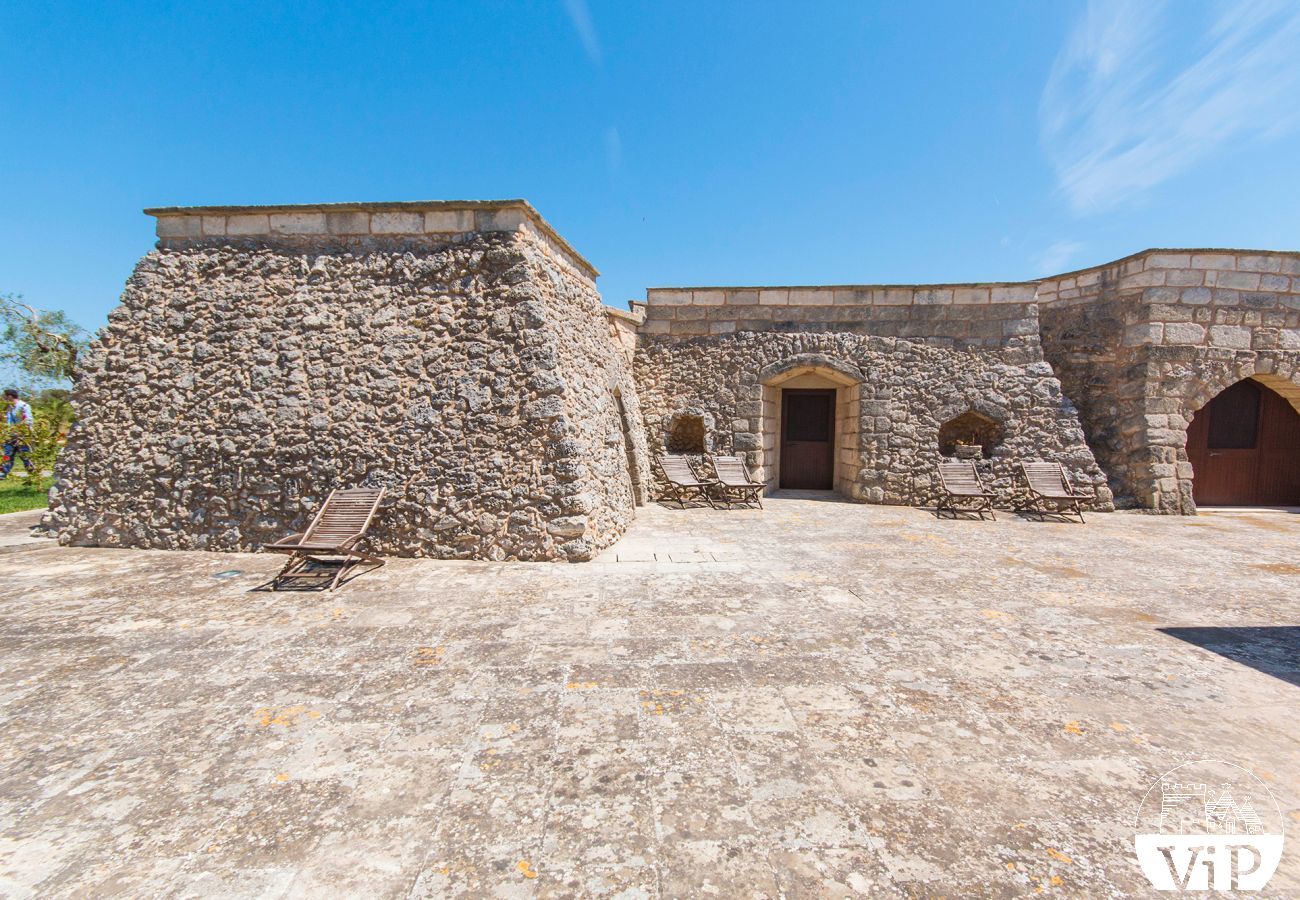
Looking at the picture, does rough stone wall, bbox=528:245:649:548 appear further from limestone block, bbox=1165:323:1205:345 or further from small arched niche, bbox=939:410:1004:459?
limestone block, bbox=1165:323:1205:345

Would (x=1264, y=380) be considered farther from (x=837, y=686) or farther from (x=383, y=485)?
(x=383, y=485)

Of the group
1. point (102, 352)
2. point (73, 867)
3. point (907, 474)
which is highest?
point (102, 352)

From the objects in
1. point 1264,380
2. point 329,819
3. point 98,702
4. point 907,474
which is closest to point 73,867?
point 329,819

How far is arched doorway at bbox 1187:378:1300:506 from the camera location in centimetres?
983

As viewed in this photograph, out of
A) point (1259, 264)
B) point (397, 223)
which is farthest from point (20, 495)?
point (1259, 264)

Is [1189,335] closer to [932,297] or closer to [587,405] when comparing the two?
[932,297]

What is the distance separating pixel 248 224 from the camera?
670 cm

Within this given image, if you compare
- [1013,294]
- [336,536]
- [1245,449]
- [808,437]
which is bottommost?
[336,536]

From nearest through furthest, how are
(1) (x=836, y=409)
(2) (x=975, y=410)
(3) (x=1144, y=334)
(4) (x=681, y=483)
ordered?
(3) (x=1144, y=334), (4) (x=681, y=483), (2) (x=975, y=410), (1) (x=836, y=409)

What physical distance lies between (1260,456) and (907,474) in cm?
678

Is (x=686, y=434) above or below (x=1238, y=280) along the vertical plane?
below

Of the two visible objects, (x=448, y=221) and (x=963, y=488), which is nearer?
(x=448, y=221)

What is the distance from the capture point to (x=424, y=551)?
19.0 feet

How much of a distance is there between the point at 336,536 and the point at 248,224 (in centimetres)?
440
